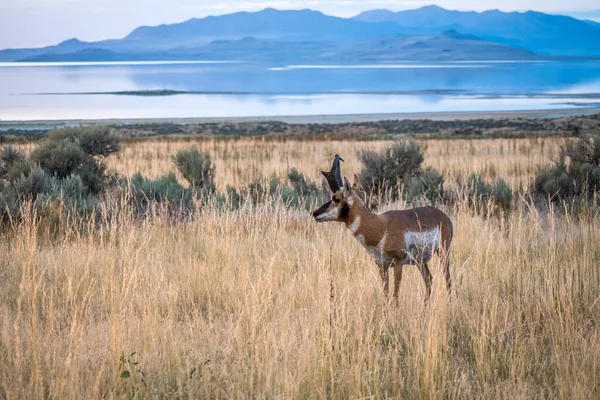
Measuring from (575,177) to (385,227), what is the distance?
8514 millimetres

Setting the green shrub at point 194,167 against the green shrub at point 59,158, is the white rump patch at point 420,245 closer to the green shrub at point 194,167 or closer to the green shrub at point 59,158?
the green shrub at point 59,158

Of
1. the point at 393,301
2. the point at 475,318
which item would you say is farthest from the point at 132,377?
the point at 475,318

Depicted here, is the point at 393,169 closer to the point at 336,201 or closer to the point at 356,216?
the point at 356,216

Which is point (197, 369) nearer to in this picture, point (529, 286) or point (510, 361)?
point (510, 361)

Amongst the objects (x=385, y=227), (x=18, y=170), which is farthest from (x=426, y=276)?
(x=18, y=170)

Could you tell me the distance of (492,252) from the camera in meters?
Answer: 6.85

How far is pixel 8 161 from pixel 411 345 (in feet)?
35.5

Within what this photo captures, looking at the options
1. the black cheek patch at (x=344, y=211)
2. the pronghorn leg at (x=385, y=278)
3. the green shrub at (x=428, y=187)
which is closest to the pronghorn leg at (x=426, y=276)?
the pronghorn leg at (x=385, y=278)

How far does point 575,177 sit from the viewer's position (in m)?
12.5

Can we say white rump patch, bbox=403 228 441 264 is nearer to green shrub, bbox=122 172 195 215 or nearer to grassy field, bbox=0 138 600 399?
grassy field, bbox=0 138 600 399

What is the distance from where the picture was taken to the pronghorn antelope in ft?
16.3

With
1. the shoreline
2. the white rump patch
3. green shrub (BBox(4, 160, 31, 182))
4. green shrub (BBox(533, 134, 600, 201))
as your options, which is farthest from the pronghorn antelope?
the shoreline

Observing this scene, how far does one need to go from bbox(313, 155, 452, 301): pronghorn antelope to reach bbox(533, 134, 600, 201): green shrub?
6.52 metres

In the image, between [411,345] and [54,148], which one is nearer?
[411,345]
